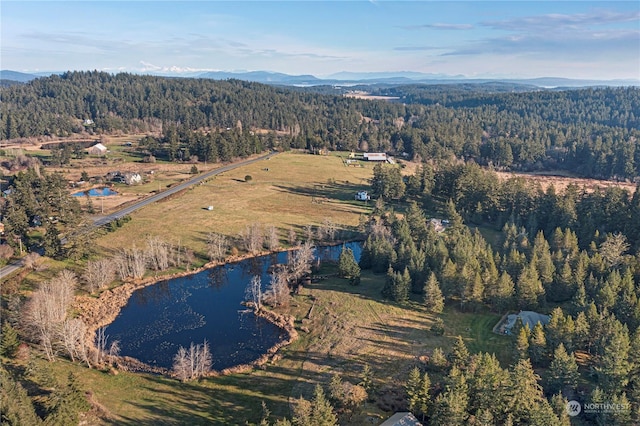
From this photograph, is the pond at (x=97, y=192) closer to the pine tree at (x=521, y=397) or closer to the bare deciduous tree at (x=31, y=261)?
the bare deciduous tree at (x=31, y=261)

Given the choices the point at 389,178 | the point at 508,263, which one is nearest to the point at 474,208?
the point at 389,178

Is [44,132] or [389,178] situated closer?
[389,178]

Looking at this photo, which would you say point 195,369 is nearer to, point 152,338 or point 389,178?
point 152,338

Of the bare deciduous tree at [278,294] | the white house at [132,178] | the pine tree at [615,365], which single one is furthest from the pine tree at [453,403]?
the white house at [132,178]

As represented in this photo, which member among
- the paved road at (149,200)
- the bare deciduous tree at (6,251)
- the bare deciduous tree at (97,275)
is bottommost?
the bare deciduous tree at (97,275)

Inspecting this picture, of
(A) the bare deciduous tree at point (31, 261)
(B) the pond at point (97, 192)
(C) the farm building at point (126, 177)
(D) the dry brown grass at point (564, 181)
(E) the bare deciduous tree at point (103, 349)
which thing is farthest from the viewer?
(D) the dry brown grass at point (564, 181)

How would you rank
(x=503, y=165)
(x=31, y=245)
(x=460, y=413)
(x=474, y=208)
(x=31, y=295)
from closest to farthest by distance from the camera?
(x=460, y=413) → (x=31, y=295) → (x=31, y=245) → (x=474, y=208) → (x=503, y=165)
